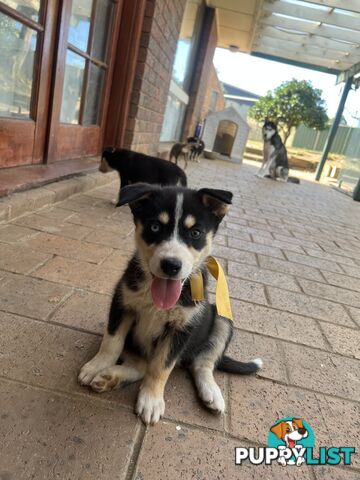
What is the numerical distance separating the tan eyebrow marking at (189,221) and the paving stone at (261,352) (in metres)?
0.84

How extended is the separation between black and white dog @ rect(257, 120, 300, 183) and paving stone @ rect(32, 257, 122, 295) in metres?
10.2

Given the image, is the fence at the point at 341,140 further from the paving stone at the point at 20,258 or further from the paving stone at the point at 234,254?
the paving stone at the point at 20,258

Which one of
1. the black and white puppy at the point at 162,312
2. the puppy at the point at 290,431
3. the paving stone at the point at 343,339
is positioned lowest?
the puppy at the point at 290,431

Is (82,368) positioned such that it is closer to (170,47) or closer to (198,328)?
(198,328)

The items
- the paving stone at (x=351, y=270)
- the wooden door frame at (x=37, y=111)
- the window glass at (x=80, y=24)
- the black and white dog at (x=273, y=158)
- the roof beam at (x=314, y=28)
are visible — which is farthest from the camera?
the black and white dog at (x=273, y=158)

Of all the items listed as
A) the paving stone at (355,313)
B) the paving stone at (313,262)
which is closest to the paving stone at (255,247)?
the paving stone at (313,262)

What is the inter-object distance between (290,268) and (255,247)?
58 centimetres

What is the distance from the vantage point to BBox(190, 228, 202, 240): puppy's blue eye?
178cm

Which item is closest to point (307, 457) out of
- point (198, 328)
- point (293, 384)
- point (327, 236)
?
point (293, 384)

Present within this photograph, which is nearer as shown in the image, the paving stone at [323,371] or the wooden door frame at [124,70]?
the paving stone at [323,371]

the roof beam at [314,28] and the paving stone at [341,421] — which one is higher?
the roof beam at [314,28]

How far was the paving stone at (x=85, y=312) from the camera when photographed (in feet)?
6.95

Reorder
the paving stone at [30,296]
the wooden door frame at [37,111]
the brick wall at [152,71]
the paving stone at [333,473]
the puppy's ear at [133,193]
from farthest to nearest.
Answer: the brick wall at [152,71] < the wooden door frame at [37,111] < the paving stone at [30,296] < the puppy's ear at [133,193] < the paving stone at [333,473]

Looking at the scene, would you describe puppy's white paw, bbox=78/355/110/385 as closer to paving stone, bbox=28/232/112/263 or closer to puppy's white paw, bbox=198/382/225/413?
puppy's white paw, bbox=198/382/225/413
